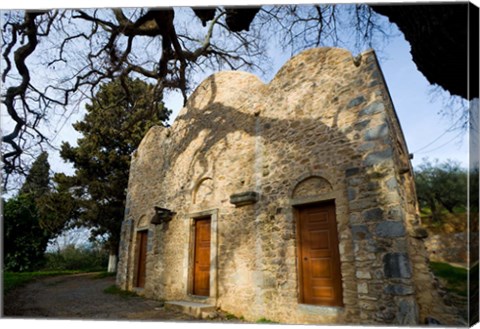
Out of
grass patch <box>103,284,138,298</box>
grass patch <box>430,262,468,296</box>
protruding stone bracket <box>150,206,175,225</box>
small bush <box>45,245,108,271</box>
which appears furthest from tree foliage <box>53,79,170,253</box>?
grass patch <box>430,262,468,296</box>

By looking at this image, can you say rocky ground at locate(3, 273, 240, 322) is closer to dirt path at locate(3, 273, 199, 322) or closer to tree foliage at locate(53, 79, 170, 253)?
dirt path at locate(3, 273, 199, 322)

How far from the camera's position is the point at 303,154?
4.42 metres

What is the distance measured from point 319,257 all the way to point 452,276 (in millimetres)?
1419

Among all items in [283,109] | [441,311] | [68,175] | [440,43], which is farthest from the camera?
[68,175]

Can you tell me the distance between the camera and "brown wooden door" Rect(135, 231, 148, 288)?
7410 mm

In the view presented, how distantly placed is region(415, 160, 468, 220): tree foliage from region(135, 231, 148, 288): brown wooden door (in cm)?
621

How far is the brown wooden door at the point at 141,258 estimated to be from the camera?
24.3ft

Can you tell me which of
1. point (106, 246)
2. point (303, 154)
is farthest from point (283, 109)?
point (106, 246)

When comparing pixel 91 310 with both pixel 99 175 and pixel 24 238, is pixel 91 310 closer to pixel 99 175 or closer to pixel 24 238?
pixel 24 238

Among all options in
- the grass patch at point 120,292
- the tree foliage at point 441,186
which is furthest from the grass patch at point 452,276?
the grass patch at point 120,292

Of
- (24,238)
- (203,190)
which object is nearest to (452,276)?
(203,190)

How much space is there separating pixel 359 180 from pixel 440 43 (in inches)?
74.6

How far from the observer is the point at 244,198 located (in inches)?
190

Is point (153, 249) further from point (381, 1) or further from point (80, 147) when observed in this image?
point (80, 147)
